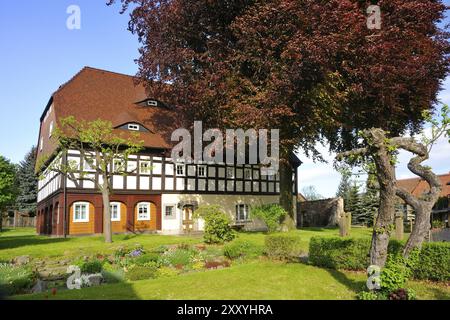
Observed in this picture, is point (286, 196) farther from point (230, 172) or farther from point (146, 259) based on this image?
point (146, 259)

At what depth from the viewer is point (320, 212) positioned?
1681 inches

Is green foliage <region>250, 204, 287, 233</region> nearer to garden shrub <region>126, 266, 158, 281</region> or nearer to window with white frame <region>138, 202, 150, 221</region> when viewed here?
window with white frame <region>138, 202, 150, 221</region>

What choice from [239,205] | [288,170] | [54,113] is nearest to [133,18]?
[54,113]

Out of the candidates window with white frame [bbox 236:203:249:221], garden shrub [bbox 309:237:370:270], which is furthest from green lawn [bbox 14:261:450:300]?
window with white frame [bbox 236:203:249:221]

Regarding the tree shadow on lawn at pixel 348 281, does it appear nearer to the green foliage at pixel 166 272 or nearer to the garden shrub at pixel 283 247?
the garden shrub at pixel 283 247

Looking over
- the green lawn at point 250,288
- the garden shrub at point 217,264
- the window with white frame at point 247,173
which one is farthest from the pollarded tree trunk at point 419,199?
the window with white frame at point 247,173

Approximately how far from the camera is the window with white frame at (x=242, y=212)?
116ft

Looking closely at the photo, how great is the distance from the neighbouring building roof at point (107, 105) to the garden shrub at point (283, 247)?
57.0 ft

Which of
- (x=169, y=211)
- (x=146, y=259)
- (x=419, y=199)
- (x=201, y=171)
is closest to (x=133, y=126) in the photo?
(x=201, y=171)

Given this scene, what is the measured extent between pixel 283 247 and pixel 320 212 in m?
29.1

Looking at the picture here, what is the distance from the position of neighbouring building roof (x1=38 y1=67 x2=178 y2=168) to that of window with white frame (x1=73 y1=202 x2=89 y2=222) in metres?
5.45

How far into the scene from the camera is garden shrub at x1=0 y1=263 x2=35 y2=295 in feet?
39.5
